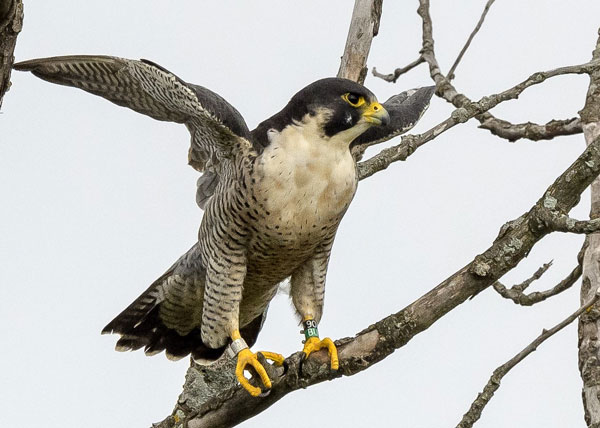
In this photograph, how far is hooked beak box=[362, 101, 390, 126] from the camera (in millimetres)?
4984

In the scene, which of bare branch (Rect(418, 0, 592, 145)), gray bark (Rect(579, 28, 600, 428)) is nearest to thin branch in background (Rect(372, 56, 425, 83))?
bare branch (Rect(418, 0, 592, 145))

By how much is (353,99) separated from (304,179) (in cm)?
49

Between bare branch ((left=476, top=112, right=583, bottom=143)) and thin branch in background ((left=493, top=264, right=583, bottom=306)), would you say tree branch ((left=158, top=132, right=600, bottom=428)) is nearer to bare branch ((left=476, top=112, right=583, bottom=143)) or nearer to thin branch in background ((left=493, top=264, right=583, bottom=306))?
thin branch in background ((left=493, top=264, right=583, bottom=306))

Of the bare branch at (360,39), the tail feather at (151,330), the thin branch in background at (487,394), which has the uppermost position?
the bare branch at (360,39)

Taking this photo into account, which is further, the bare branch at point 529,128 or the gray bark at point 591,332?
the bare branch at point 529,128

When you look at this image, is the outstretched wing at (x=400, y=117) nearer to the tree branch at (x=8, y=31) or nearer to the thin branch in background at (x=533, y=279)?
the thin branch in background at (x=533, y=279)

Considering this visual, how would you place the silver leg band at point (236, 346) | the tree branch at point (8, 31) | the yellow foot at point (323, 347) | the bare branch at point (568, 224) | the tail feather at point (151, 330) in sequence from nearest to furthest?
the tree branch at point (8, 31)
the bare branch at point (568, 224)
the yellow foot at point (323, 347)
the silver leg band at point (236, 346)
the tail feather at point (151, 330)

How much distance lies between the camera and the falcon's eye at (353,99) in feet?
16.5

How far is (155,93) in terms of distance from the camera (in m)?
5.11

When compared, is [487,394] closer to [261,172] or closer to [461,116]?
[461,116]

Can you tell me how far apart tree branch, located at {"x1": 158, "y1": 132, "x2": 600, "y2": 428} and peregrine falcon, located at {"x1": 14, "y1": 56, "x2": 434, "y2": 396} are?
10 cm

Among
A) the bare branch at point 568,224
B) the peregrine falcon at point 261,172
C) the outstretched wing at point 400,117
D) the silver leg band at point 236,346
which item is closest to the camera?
the bare branch at point 568,224

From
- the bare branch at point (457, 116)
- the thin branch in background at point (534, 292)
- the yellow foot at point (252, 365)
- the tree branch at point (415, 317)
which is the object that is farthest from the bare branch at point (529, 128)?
the yellow foot at point (252, 365)

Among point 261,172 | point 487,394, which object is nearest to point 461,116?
point 261,172
